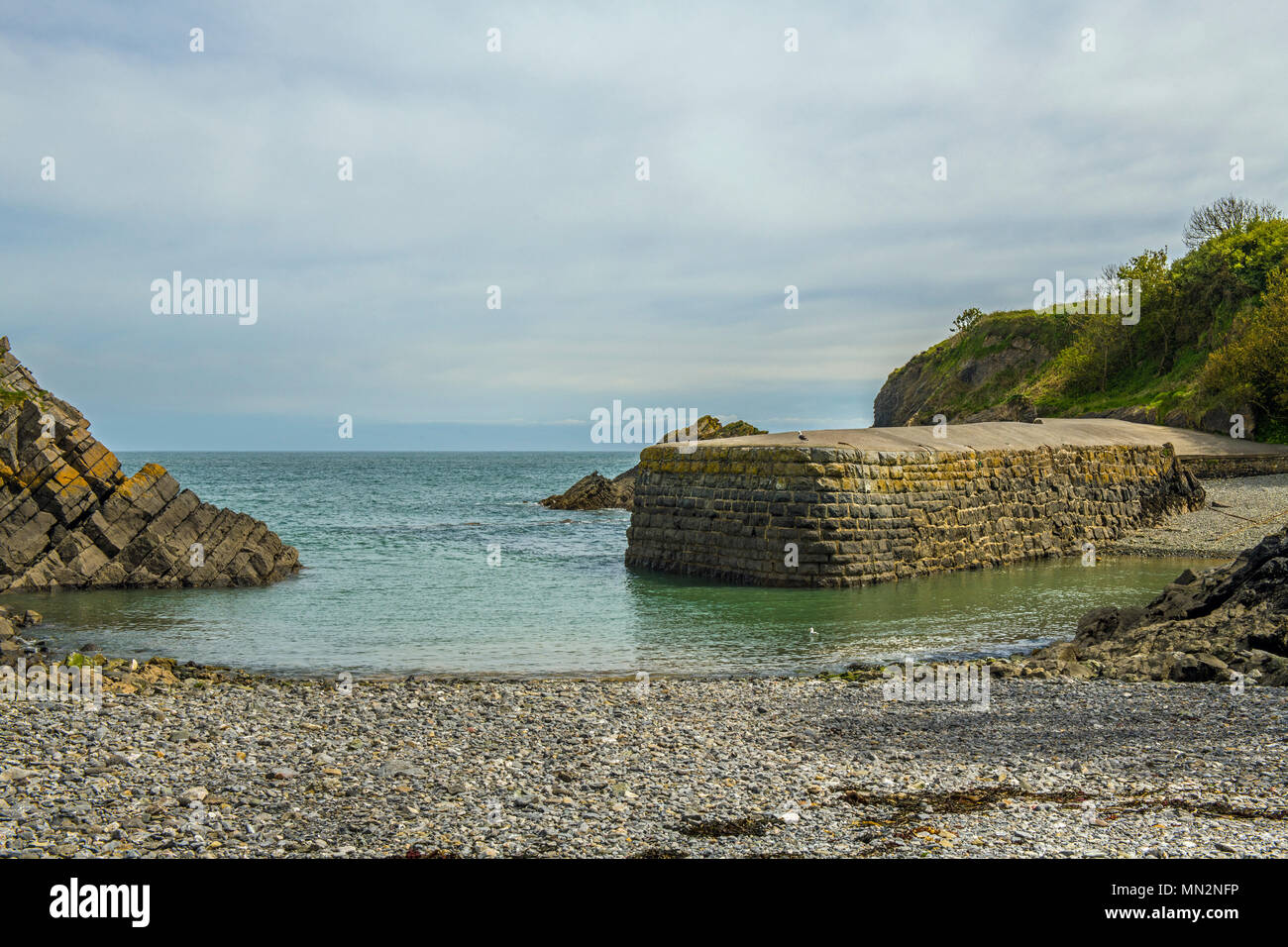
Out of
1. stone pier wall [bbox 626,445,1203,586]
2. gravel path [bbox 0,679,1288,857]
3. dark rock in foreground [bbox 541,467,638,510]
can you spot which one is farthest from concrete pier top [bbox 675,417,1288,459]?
dark rock in foreground [bbox 541,467,638,510]

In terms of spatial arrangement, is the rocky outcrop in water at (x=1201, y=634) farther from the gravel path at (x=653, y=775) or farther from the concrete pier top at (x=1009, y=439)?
the concrete pier top at (x=1009, y=439)

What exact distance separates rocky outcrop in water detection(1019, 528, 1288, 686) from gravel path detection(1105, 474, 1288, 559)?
1129 centimetres

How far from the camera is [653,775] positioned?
661cm

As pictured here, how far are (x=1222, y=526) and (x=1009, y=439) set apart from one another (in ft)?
21.9

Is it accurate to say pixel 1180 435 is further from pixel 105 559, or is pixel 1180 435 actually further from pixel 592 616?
pixel 105 559

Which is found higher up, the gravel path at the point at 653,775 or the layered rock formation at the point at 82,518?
the layered rock formation at the point at 82,518

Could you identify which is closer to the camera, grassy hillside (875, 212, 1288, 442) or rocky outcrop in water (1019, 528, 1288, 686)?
rocky outcrop in water (1019, 528, 1288, 686)

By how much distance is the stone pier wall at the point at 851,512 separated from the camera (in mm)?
18406

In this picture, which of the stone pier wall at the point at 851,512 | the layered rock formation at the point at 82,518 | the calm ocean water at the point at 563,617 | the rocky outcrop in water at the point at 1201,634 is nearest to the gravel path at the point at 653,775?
the rocky outcrop in water at the point at 1201,634

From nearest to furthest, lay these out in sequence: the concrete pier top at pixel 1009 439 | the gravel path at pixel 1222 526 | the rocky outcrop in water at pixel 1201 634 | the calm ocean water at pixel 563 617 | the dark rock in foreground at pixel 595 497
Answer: the rocky outcrop in water at pixel 1201 634
the calm ocean water at pixel 563 617
the concrete pier top at pixel 1009 439
the gravel path at pixel 1222 526
the dark rock in foreground at pixel 595 497

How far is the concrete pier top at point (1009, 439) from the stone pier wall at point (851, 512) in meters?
0.37

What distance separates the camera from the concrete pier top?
2030cm

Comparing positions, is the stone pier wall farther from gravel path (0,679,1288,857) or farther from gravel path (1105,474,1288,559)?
gravel path (0,679,1288,857)
